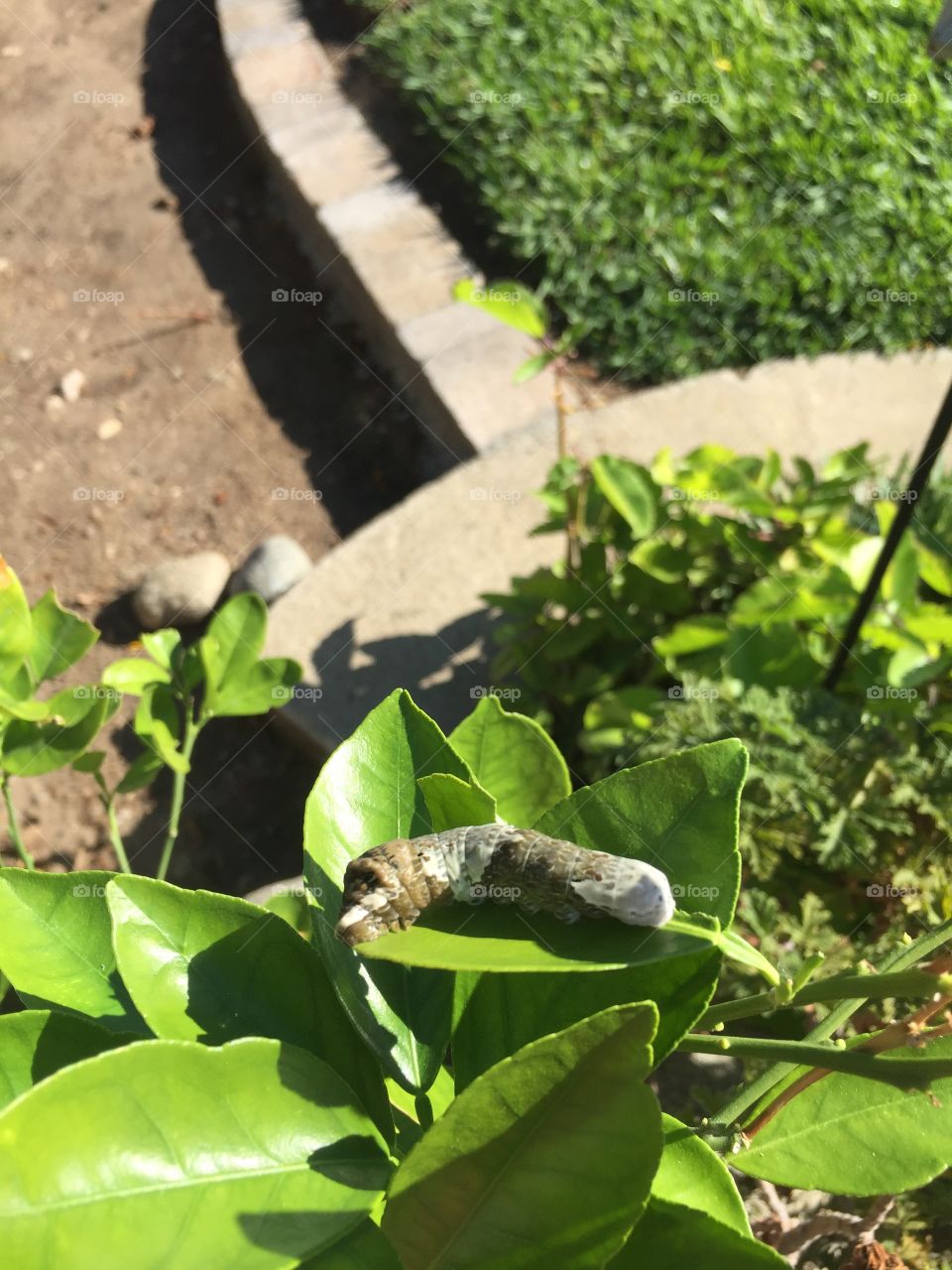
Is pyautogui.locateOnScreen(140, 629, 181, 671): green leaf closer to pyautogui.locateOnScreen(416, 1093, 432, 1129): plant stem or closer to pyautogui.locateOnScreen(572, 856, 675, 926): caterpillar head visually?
pyautogui.locateOnScreen(416, 1093, 432, 1129): plant stem

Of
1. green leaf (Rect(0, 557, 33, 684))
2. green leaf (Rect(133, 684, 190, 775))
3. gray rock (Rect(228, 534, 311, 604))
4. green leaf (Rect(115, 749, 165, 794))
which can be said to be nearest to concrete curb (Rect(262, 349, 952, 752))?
gray rock (Rect(228, 534, 311, 604))

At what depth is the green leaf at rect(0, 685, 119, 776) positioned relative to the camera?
5.65 ft

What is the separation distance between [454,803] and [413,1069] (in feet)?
0.81

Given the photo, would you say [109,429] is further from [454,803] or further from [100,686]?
[454,803]

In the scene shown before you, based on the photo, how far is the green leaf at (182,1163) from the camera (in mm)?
749

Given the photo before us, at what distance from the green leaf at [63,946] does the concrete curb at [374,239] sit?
258cm

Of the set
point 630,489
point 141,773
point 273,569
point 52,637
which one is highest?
point 52,637

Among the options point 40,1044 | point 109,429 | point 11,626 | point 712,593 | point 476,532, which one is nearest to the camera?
point 40,1044

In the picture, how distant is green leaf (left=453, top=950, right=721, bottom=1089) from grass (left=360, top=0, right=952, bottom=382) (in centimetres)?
313

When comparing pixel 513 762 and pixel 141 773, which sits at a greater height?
pixel 513 762

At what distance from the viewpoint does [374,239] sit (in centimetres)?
421

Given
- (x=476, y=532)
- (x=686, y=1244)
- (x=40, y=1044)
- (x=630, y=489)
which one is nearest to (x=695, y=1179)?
(x=686, y=1244)

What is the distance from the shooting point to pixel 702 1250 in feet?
3.04

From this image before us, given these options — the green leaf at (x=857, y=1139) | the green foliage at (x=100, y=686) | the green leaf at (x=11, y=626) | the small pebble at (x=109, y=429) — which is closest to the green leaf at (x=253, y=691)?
the green foliage at (x=100, y=686)
